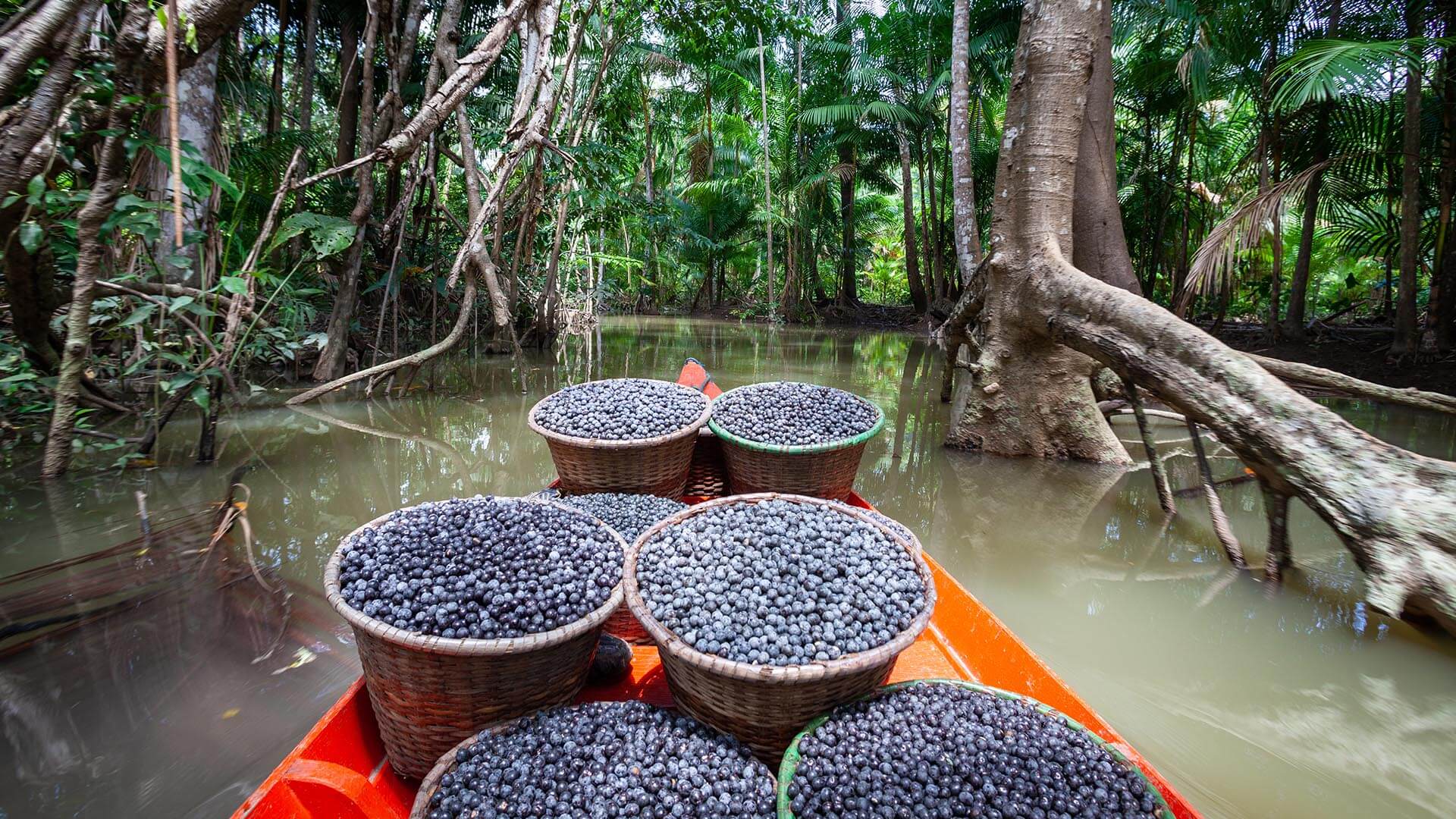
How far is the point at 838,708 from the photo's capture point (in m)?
1.42

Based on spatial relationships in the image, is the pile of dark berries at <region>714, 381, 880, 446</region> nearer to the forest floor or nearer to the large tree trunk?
the large tree trunk

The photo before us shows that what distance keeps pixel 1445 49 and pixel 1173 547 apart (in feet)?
20.0

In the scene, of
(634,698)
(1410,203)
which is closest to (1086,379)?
(634,698)

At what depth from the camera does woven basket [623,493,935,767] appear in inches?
50.8

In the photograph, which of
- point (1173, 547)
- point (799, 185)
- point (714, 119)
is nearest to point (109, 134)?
point (1173, 547)

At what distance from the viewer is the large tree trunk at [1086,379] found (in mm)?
2201

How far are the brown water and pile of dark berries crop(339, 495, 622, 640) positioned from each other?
75cm

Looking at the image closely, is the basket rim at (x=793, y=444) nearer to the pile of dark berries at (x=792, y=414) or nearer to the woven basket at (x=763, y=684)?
the pile of dark berries at (x=792, y=414)

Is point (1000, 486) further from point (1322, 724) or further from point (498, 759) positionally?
point (498, 759)

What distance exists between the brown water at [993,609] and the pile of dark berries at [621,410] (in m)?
1.15

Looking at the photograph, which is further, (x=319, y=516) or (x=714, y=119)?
(x=714, y=119)

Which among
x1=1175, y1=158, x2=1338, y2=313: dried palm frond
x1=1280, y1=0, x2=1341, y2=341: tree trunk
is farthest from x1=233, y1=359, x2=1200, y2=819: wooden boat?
x1=1280, y1=0, x2=1341, y2=341: tree trunk

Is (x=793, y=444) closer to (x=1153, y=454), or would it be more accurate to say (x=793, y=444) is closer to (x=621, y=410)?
(x=621, y=410)

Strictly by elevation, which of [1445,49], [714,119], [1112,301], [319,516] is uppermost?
[714,119]
